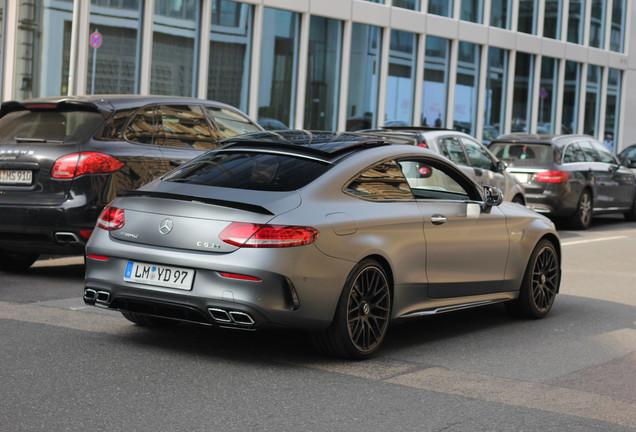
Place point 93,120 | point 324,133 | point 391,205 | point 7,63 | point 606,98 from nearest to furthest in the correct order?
Answer: point 391,205
point 324,133
point 93,120
point 7,63
point 606,98

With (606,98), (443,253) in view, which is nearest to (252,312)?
(443,253)

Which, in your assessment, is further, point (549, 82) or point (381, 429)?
point (549, 82)

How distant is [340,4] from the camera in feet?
97.3

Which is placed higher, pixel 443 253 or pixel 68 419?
pixel 443 253

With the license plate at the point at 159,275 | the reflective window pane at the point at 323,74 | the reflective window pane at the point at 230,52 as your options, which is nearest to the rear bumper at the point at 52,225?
the license plate at the point at 159,275

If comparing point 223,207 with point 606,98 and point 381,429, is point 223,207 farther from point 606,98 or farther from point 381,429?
point 606,98

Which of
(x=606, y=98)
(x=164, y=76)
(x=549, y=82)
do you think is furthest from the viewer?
(x=606, y=98)

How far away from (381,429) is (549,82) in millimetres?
36950

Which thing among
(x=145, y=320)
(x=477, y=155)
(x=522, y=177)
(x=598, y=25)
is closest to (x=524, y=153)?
(x=522, y=177)

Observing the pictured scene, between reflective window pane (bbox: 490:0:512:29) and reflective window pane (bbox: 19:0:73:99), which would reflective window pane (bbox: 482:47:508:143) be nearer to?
reflective window pane (bbox: 490:0:512:29)

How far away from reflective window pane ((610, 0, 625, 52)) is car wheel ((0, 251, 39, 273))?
38.2 metres

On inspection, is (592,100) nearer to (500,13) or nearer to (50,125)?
(500,13)

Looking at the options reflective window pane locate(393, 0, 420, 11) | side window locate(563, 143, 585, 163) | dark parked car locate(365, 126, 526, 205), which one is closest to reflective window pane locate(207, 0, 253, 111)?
reflective window pane locate(393, 0, 420, 11)

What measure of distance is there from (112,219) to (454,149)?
9238 mm
